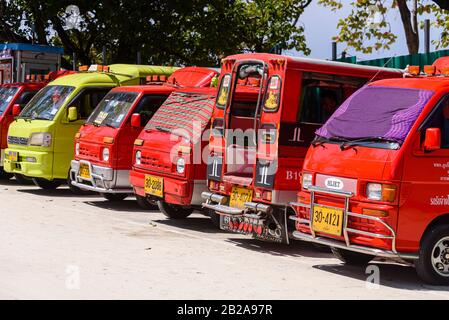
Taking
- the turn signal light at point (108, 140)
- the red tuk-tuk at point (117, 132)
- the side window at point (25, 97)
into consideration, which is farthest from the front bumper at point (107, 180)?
the side window at point (25, 97)

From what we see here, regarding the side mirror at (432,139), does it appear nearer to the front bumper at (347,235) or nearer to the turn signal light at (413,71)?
the front bumper at (347,235)

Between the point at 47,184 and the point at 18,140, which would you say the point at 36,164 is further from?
the point at 47,184

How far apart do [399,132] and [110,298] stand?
11.1 feet

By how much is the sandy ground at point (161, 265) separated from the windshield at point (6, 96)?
5.51 m

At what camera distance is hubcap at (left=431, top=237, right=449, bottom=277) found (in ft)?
30.3

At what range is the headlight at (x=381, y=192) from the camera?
29.5 feet

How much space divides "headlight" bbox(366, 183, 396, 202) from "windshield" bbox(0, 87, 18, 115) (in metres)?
11.7

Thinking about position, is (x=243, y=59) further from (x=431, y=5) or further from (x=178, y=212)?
(x=431, y=5)

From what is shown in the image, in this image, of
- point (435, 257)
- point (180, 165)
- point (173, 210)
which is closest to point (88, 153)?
point (173, 210)

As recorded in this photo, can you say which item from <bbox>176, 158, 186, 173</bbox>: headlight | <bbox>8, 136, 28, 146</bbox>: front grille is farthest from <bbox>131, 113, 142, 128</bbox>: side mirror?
<bbox>8, 136, 28, 146</bbox>: front grille
